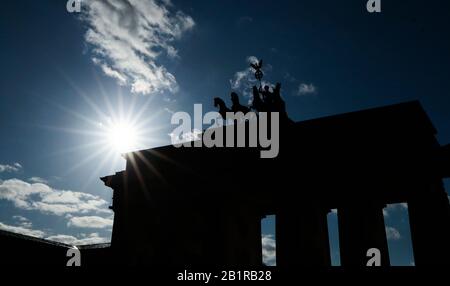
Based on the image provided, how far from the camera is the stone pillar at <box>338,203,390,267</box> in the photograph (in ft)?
63.3

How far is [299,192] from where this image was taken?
2078 cm

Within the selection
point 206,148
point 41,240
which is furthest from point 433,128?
point 41,240

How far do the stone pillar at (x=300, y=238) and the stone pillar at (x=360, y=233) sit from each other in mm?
1372

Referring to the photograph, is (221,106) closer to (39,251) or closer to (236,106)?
(236,106)

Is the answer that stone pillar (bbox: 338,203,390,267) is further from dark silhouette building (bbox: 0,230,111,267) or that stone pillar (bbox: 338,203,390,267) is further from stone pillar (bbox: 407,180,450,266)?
dark silhouette building (bbox: 0,230,111,267)

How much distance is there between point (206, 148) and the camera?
2331 centimetres

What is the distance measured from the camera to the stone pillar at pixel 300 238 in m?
19.8

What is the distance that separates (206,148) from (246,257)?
8054 mm

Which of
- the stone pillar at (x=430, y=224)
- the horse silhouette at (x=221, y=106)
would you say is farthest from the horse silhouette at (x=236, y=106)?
the stone pillar at (x=430, y=224)

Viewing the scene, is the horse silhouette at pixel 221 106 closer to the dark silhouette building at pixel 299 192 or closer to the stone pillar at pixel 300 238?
the dark silhouette building at pixel 299 192

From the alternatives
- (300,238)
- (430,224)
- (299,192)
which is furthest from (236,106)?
(430,224)

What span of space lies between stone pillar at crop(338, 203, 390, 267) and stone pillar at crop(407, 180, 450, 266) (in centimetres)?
223

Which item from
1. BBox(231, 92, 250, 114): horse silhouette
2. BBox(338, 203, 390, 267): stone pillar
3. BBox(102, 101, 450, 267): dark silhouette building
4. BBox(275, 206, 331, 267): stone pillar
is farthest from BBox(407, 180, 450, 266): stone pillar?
BBox(231, 92, 250, 114): horse silhouette
